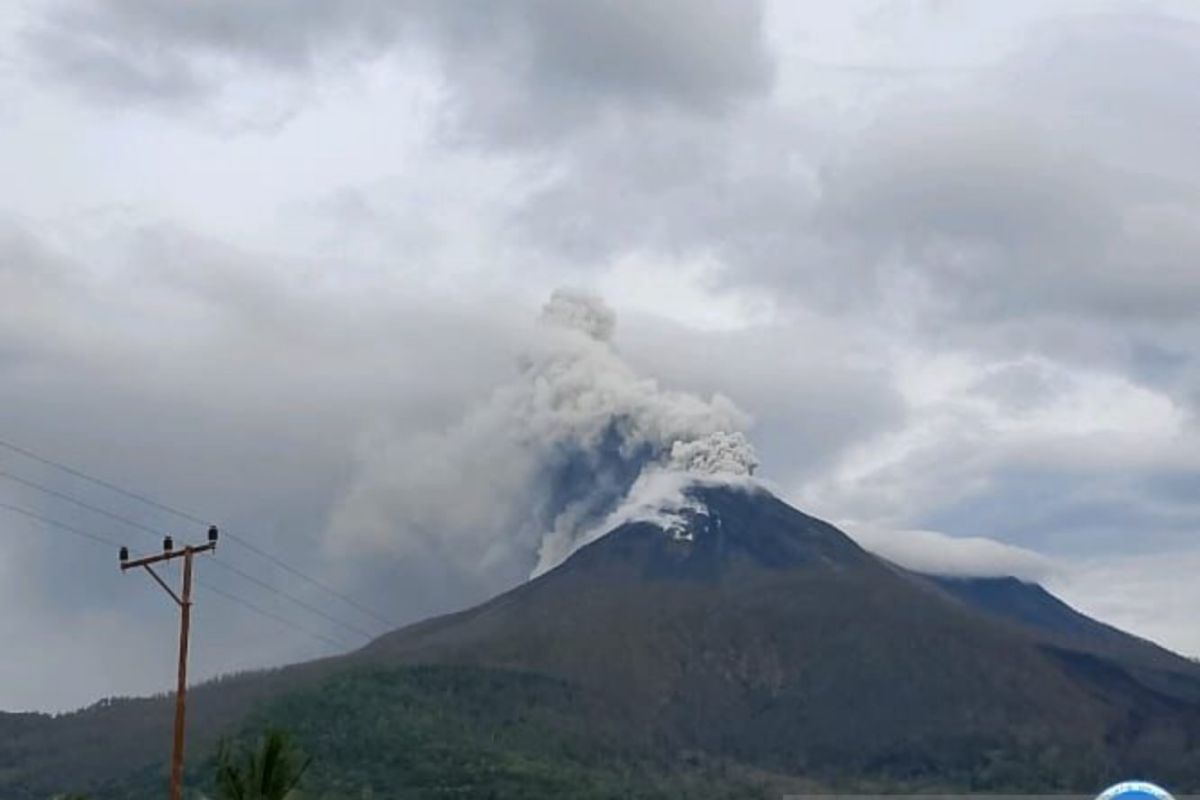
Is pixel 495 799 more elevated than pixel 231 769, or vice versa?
pixel 495 799

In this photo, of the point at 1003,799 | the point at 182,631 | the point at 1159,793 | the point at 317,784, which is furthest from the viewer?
the point at 317,784

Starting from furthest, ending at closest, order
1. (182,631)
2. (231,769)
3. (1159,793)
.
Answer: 1. (182,631)
2. (231,769)
3. (1159,793)

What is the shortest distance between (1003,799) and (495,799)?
352ft

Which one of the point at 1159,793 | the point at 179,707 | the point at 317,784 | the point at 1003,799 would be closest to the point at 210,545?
the point at 179,707

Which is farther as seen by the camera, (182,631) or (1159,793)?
(182,631)

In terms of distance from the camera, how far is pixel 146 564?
45.1 meters

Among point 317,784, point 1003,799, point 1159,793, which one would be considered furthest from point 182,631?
→ point 317,784

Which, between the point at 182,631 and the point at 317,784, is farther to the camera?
the point at 317,784

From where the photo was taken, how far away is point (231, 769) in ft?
133

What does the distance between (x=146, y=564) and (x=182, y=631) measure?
198cm

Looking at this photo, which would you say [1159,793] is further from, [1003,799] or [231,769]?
[1003,799]

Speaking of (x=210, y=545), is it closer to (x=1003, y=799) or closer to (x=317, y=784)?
(x=1003, y=799)

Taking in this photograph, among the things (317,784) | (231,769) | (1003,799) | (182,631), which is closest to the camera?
(231,769)

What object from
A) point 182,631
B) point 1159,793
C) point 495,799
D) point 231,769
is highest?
point 495,799
